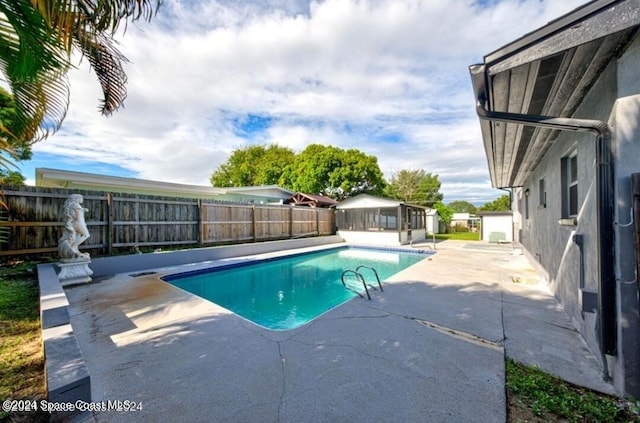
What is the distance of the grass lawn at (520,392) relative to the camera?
6.41 ft

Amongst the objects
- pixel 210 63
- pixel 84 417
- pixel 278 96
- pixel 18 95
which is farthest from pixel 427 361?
pixel 278 96

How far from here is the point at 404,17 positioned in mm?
5430

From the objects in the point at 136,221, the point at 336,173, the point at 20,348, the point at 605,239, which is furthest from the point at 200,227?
the point at 336,173

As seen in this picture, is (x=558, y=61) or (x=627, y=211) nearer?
(x=627, y=211)

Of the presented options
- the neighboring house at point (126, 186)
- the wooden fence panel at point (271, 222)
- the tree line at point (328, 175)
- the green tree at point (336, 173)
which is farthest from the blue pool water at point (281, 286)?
the tree line at point (328, 175)

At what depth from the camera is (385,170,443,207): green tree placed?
1327 inches

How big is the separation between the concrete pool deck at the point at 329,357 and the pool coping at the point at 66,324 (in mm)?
345

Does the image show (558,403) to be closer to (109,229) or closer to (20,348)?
(20,348)

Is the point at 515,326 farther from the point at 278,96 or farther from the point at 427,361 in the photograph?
the point at 278,96

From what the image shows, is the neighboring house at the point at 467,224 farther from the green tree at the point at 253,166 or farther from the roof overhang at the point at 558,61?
the roof overhang at the point at 558,61

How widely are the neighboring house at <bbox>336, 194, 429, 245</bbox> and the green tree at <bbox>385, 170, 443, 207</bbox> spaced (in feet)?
54.5

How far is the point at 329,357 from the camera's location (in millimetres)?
2814

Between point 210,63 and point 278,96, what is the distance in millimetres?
4326

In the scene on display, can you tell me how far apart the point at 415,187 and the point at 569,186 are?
31956 mm
